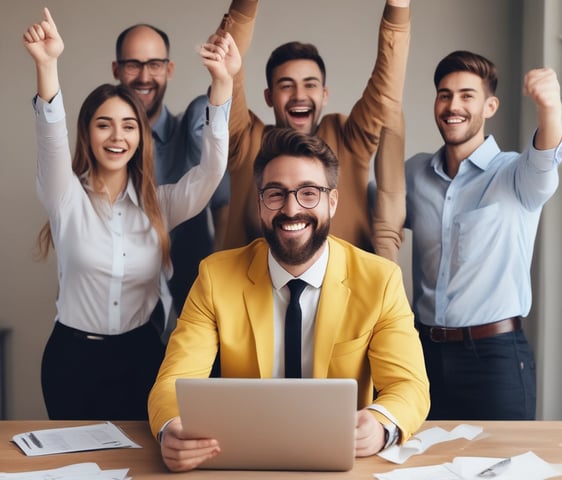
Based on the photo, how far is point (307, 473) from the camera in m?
1.62

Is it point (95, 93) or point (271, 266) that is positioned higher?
point (95, 93)

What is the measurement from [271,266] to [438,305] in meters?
1.01

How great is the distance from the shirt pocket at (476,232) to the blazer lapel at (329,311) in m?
0.86

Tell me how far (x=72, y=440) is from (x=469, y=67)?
2.11 metres

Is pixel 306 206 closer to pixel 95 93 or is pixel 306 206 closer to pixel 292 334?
pixel 292 334

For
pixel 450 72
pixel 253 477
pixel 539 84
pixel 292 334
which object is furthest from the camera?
pixel 450 72

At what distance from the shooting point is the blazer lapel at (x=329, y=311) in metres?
2.05

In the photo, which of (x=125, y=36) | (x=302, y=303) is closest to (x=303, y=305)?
(x=302, y=303)

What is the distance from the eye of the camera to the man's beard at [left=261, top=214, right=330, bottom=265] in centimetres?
210

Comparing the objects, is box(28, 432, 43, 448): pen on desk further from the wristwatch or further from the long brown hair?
the long brown hair

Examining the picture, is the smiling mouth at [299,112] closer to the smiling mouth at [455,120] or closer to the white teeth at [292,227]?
the smiling mouth at [455,120]

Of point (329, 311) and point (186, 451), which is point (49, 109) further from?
point (186, 451)

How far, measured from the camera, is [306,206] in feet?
7.05

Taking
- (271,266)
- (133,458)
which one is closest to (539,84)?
(271,266)
